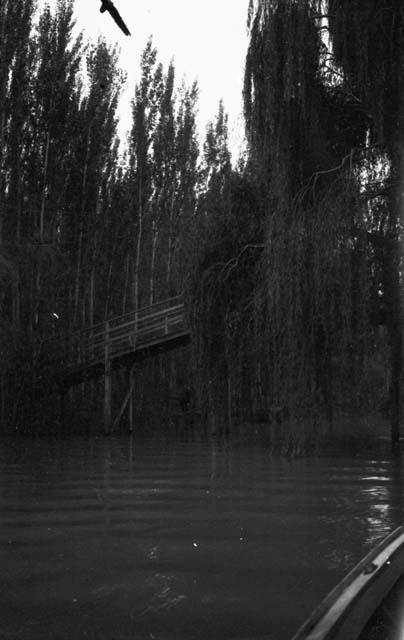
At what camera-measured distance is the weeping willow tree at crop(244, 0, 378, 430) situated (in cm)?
1116

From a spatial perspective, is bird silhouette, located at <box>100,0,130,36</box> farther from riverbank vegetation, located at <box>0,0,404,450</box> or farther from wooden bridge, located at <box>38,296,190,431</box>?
wooden bridge, located at <box>38,296,190,431</box>

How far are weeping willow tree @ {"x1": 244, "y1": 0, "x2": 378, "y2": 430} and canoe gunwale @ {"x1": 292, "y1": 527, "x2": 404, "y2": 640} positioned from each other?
6965mm

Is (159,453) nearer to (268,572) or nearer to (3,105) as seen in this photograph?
(268,572)

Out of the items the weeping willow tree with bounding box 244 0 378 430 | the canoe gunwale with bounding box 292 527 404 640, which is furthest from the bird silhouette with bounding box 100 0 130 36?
the weeping willow tree with bounding box 244 0 378 430

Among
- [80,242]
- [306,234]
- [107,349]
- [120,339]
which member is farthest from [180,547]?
[80,242]

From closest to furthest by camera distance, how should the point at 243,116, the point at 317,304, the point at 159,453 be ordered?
the point at 317,304 < the point at 243,116 < the point at 159,453

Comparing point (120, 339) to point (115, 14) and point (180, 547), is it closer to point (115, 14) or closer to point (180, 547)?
point (180, 547)

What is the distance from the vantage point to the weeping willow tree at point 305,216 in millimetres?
11156

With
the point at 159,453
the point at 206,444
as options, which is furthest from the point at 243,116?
the point at 206,444

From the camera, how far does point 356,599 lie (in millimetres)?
3010

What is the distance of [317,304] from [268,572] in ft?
23.5

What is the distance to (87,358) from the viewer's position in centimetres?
A: 2628

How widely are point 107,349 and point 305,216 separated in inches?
601

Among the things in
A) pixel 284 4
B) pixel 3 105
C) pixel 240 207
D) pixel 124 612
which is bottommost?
pixel 124 612
